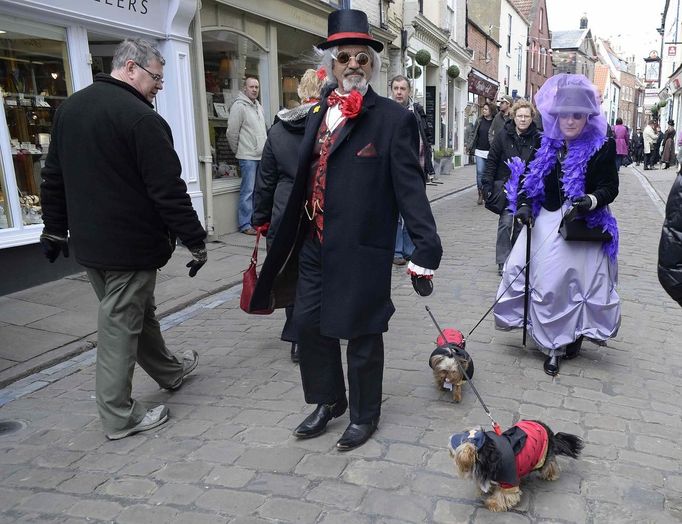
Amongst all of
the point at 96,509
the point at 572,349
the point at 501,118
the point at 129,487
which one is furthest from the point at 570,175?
the point at 501,118

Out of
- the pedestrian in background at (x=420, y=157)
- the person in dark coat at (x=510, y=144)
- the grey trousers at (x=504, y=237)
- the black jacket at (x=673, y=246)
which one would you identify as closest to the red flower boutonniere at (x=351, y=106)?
the black jacket at (x=673, y=246)

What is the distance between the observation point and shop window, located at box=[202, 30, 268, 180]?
915cm

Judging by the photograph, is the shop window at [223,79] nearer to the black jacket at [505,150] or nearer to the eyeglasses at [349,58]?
the black jacket at [505,150]

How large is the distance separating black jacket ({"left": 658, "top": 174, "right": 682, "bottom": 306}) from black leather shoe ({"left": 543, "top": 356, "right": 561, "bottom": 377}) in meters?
1.78

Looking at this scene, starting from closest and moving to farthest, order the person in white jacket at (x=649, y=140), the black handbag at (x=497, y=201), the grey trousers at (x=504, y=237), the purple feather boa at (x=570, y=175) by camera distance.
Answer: the purple feather boa at (x=570, y=175)
the black handbag at (x=497, y=201)
the grey trousers at (x=504, y=237)
the person in white jacket at (x=649, y=140)

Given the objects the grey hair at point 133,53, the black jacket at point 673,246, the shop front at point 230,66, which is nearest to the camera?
the black jacket at point 673,246

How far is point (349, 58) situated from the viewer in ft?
9.41

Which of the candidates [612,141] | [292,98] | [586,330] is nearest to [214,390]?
[586,330]

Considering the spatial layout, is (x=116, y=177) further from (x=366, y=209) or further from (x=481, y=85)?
(x=481, y=85)

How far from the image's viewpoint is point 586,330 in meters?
4.03

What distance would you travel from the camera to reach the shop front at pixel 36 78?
600cm

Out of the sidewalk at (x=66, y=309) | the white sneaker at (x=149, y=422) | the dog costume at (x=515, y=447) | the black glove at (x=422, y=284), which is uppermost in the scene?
the black glove at (x=422, y=284)

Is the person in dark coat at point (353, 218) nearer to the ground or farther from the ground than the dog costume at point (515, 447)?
farther from the ground

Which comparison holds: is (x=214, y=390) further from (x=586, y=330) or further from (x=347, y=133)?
(x=586, y=330)
